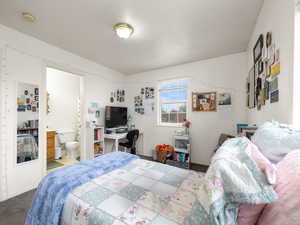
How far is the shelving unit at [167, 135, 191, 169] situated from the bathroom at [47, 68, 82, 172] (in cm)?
274

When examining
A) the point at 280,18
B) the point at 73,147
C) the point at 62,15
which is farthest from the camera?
the point at 73,147

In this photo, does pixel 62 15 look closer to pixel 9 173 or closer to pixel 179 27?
pixel 179 27

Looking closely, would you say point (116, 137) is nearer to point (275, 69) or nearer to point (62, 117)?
point (62, 117)

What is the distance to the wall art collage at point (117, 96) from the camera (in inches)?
156

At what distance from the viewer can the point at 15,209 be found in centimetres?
174

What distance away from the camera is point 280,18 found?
1126mm

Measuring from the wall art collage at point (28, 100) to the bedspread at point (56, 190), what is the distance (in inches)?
64.6

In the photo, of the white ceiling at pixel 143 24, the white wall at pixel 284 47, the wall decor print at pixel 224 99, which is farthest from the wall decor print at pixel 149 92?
the white wall at pixel 284 47

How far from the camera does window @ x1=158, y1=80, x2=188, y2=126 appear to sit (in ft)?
11.5

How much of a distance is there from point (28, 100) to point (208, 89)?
3.67 meters

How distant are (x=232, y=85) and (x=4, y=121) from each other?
426 centimetres

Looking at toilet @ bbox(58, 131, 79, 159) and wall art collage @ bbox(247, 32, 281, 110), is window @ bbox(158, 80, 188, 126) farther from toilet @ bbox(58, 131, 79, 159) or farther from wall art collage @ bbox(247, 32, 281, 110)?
toilet @ bbox(58, 131, 79, 159)

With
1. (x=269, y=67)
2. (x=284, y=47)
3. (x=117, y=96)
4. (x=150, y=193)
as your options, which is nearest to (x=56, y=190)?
(x=150, y=193)

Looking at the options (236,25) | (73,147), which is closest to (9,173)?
(73,147)
